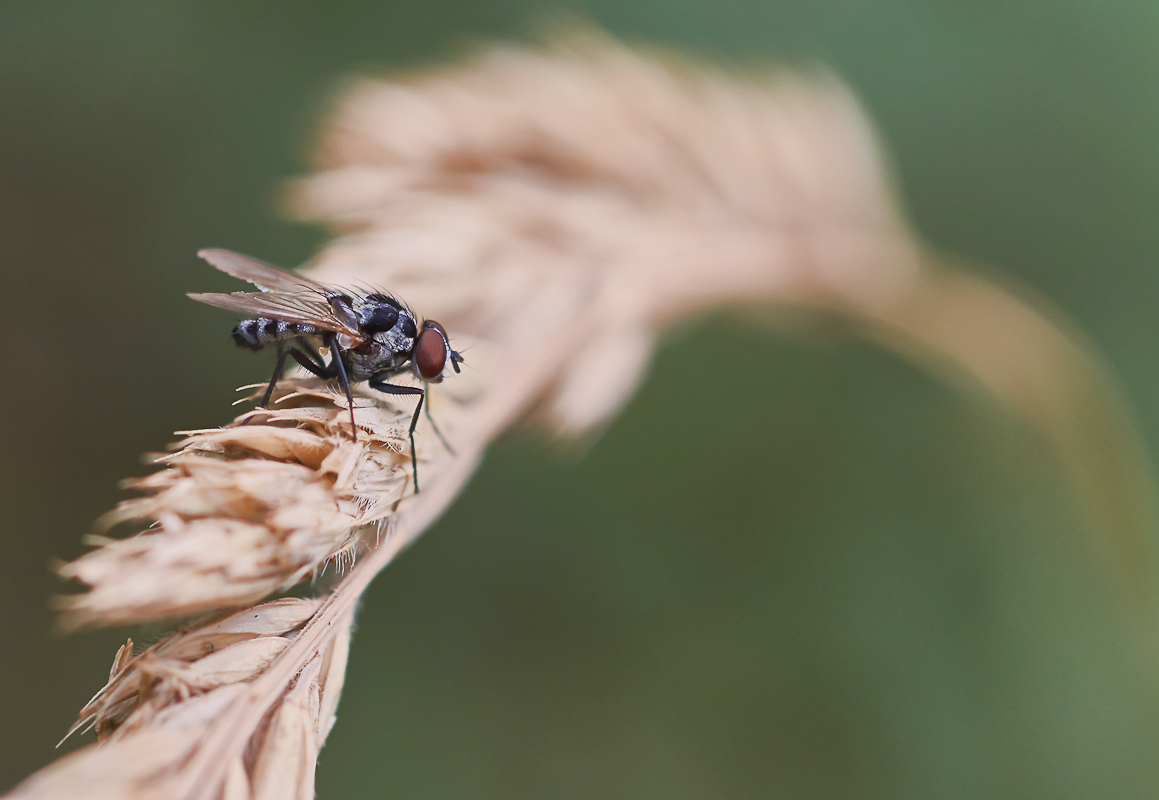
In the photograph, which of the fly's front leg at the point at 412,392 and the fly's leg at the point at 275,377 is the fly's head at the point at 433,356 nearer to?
the fly's front leg at the point at 412,392

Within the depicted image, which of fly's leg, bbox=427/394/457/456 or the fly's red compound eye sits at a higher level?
the fly's red compound eye

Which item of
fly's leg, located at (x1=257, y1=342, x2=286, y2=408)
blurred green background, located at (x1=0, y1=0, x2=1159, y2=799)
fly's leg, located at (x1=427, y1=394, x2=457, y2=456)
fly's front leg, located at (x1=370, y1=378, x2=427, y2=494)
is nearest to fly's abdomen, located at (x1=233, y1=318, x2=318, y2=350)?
fly's leg, located at (x1=257, y1=342, x2=286, y2=408)

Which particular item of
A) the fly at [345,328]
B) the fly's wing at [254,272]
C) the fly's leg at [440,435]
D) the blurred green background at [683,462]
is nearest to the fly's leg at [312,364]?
the fly at [345,328]

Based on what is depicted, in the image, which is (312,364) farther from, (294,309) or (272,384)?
(272,384)

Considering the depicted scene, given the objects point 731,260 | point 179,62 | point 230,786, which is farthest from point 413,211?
point 179,62

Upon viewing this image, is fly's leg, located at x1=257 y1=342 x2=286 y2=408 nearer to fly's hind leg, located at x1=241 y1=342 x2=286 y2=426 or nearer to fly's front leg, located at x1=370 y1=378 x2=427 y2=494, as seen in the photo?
fly's hind leg, located at x1=241 y1=342 x2=286 y2=426

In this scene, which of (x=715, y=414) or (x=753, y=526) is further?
(x=715, y=414)

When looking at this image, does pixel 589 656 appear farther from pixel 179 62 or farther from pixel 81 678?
pixel 179 62
